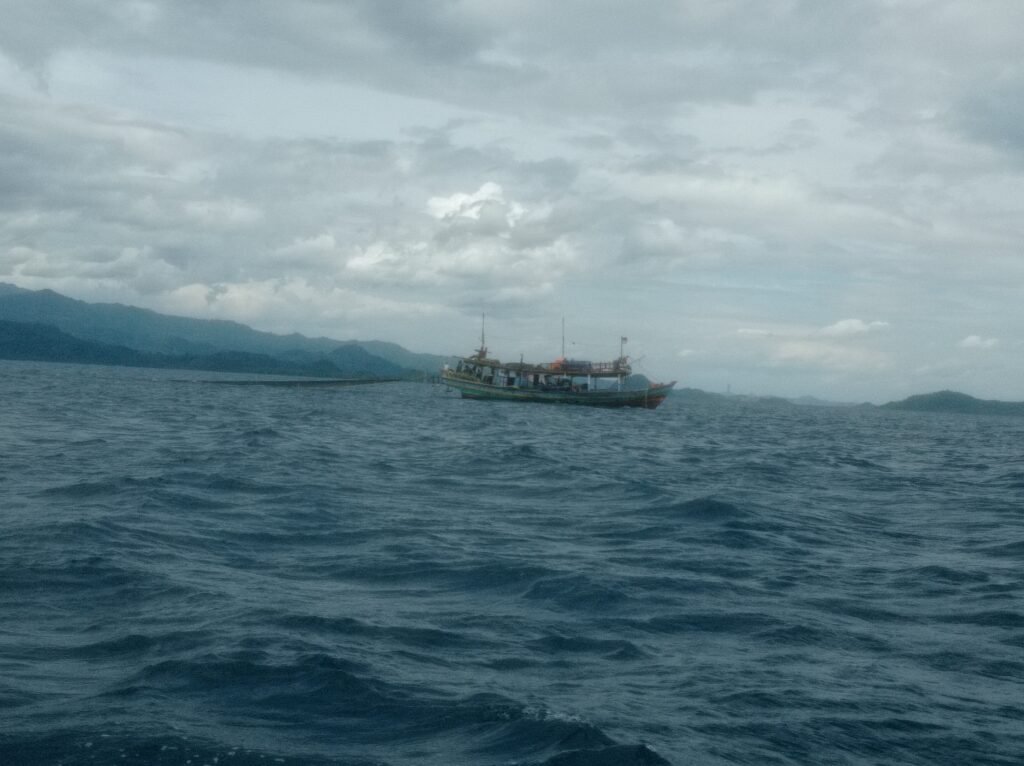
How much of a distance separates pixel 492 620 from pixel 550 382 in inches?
3234

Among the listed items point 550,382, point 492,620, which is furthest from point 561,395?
point 492,620

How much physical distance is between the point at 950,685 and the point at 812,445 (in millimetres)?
42119

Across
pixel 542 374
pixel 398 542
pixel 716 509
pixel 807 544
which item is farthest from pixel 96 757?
pixel 542 374

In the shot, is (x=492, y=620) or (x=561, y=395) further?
(x=561, y=395)

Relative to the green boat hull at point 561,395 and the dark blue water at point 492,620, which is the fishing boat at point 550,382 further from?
the dark blue water at point 492,620

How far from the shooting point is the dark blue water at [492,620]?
8.13 metres

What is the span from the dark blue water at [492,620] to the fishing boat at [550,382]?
6570cm

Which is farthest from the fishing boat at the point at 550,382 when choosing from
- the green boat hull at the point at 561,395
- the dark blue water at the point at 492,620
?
the dark blue water at the point at 492,620

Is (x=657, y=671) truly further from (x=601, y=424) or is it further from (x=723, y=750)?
(x=601, y=424)

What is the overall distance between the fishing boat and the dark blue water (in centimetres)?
6570

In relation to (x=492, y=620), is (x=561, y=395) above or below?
above

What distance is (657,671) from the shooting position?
1003cm

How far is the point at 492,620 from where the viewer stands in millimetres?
11836

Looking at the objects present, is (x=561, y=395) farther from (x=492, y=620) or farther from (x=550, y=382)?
(x=492, y=620)
